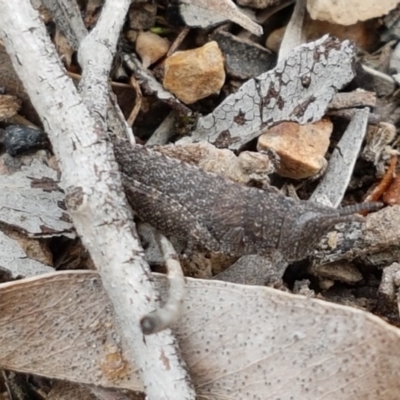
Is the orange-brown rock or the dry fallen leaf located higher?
the orange-brown rock

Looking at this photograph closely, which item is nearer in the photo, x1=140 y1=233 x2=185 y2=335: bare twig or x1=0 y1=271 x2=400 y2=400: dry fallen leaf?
x1=140 y1=233 x2=185 y2=335: bare twig

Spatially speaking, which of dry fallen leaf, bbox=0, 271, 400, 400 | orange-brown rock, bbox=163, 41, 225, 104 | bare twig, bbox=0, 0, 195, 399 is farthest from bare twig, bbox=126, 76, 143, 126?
dry fallen leaf, bbox=0, 271, 400, 400

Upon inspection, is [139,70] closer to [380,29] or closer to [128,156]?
[128,156]

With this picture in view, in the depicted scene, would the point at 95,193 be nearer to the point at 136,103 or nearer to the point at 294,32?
the point at 136,103

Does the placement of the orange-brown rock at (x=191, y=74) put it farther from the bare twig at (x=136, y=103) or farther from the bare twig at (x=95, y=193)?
the bare twig at (x=95, y=193)

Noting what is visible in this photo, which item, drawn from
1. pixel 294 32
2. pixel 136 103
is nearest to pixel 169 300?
pixel 136 103

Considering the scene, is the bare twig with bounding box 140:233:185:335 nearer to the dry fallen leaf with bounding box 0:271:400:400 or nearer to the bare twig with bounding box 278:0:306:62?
the dry fallen leaf with bounding box 0:271:400:400

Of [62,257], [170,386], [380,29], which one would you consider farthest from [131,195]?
[380,29]

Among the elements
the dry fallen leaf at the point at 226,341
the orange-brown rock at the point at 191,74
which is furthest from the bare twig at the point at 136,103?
the dry fallen leaf at the point at 226,341
